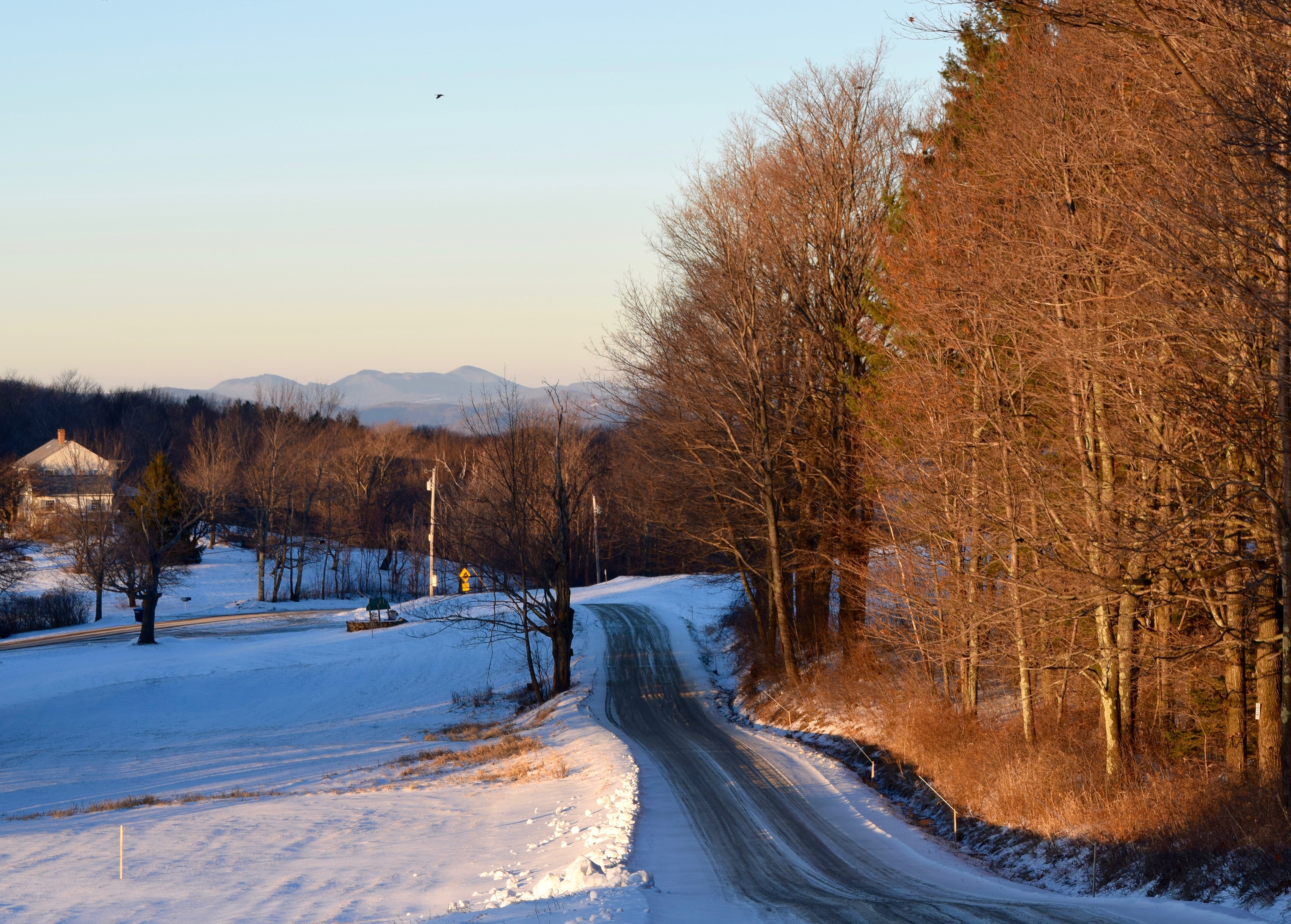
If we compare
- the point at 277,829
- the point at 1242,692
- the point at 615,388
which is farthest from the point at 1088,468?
the point at 615,388

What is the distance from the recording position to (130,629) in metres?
49.4

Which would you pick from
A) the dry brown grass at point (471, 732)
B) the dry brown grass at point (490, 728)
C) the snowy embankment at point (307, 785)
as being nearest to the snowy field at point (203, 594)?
the snowy embankment at point (307, 785)

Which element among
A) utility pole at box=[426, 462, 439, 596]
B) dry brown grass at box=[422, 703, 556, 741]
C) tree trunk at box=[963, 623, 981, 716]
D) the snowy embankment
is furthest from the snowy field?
tree trunk at box=[963, 623, 981, 716]

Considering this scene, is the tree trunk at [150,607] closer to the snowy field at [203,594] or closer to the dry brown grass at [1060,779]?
the snowy field at [203,594]

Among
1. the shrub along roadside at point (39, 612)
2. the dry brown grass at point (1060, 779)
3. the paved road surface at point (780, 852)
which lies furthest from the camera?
the shrub along roadside at point (39, 612)

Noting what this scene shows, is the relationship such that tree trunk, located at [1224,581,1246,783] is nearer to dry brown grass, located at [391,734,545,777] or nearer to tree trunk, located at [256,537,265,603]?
dry brown grass, located at [391,734,545,777]

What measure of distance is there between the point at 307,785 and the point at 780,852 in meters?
13.6

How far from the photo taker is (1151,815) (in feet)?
39.0

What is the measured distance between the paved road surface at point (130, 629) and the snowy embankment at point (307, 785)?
8.26ft

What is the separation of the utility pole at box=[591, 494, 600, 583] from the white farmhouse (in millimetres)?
28833

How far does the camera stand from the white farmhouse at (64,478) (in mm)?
62906

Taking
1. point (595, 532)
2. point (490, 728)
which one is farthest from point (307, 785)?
point (595, 532)

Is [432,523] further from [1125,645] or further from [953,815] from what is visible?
[1125,645]

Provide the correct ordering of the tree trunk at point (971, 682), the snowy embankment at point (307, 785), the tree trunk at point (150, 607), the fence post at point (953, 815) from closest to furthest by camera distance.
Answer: the snowy embankment at point (307, 785) → the fence post at point (953, 815) → the tree trunk at point (971, 682) → the tree trunk at point (150, 607)
